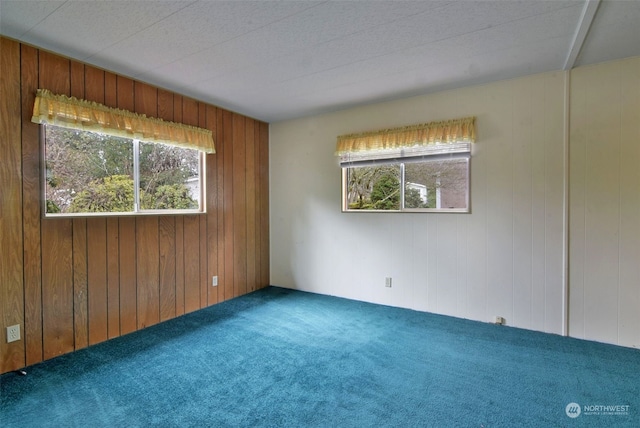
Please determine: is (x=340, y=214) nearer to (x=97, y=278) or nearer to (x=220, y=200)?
(x=220, y=200)

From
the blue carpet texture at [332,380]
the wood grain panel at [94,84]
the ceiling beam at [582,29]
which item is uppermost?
the ceiling beam at [582,29]

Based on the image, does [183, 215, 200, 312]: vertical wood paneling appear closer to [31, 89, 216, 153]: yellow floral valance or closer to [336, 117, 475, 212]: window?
[31, 89, 216, 153]: yellow floral valance

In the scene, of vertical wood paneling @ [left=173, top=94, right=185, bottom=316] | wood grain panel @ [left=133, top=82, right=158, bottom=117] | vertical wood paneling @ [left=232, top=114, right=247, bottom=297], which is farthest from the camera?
vertical wood paneling @ [left=232, top=114, right=247, bottom=297]

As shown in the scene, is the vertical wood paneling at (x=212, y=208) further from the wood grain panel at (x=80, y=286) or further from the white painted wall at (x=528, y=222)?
the white painted wall at (x=528, y=222)

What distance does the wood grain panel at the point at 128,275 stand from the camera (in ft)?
9.50

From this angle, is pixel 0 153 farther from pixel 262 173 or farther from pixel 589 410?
pixel 589 410

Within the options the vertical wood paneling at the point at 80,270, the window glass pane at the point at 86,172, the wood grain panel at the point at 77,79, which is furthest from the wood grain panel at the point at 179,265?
the wood grain panel at the point at 77,79

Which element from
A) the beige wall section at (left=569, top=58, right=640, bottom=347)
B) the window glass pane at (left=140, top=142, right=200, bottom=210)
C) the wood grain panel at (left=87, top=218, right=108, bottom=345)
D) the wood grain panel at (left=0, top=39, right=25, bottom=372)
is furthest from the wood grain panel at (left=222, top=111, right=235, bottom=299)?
the beige wall section at (left=569, top=58, right=640, bottom=347)

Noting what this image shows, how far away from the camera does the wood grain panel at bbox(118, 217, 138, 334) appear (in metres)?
2.89

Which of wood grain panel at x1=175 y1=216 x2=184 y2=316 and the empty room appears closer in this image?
the empty room

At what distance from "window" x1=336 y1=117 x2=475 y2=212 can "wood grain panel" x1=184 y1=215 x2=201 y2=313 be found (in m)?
1.86

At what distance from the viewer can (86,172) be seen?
8.79 feet

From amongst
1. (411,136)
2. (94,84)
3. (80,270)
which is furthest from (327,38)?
(80,270)

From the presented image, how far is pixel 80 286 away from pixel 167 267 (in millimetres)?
785
